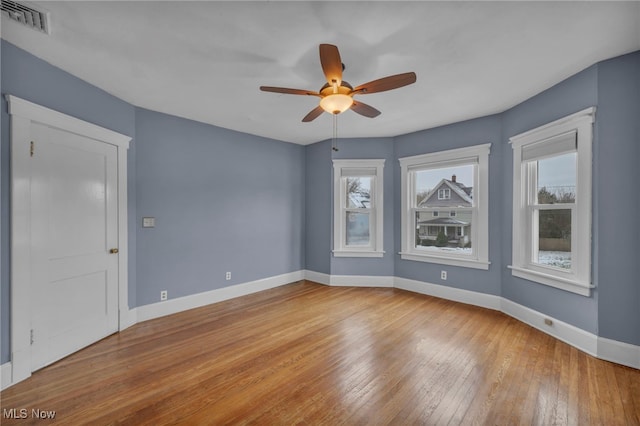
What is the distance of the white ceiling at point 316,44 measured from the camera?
1.83 m

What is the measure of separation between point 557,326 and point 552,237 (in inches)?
37.8

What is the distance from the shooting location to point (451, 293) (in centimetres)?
423

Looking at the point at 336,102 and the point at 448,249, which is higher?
the point at 336,102

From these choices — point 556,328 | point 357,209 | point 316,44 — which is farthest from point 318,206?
point 556,328

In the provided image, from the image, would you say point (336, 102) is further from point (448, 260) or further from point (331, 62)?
point (448, 260)

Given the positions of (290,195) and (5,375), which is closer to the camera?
(5,375)

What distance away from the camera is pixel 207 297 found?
409 cm

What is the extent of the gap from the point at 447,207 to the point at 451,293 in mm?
1321

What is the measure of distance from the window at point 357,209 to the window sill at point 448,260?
501 millimetres

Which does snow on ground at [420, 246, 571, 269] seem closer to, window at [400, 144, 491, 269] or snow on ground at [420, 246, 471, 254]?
window at [400, 144, 491, 269]

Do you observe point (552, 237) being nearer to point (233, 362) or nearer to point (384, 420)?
point (384, 420)

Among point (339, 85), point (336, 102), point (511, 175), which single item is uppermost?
point (339, 85)

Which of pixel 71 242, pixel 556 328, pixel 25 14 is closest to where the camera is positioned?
pixel 25 14

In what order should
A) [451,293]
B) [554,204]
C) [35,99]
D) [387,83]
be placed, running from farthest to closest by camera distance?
[451,293]
[554,204]
[35,99]
[387,83]
